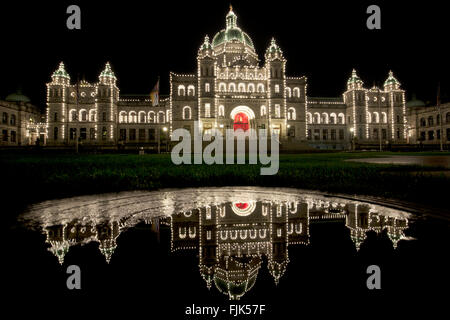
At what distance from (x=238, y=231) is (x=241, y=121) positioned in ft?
168

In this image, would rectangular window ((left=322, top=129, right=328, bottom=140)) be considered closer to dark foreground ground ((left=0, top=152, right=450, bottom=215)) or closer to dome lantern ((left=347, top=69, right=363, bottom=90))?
dome lantern ((left=347, top=69, right=363, bottom=90))

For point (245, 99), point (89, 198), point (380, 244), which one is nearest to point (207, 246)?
point (380, 244)

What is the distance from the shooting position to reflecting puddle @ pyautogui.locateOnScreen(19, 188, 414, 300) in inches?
111

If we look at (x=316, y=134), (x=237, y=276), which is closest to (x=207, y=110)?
(x=316, y=134)

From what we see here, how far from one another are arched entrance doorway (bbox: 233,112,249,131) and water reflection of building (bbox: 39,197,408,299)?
157ft

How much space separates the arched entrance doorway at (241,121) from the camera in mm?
52844

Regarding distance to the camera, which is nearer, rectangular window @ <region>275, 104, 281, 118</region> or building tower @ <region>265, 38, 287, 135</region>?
building tower @ <region>265, 38, 287, 135</region>

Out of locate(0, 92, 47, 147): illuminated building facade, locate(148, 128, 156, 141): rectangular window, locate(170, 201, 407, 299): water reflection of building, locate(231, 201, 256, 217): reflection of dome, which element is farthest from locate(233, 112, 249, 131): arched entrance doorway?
locate(170, 201, 407, 299): water reflection of building


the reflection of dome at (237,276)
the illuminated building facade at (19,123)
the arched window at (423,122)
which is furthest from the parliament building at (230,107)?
the reflection of dome at (237,276)

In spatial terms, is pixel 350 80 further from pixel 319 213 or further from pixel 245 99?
pixel 319 213

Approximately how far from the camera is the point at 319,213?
4.93 metres

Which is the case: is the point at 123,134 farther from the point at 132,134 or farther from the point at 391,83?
the point at 391,83

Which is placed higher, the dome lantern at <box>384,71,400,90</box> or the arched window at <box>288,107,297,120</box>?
the dome lantern at <box>384,71,400,90</box>

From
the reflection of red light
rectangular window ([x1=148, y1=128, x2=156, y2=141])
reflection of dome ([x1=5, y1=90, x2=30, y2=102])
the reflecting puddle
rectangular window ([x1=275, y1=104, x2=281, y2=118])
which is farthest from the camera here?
reflection of dome ([x1=5, y1=90, x2=30, y2=102])
